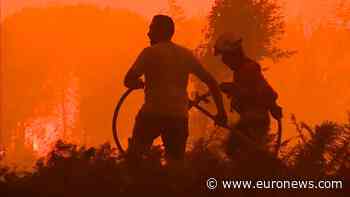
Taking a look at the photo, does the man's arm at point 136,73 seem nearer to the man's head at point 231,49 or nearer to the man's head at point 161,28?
the man's head at point 161,28

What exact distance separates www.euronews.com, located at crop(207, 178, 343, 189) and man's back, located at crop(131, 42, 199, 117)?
3070mm

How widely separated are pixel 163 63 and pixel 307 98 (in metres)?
73.2

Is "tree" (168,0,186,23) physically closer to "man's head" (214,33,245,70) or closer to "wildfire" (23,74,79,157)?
"wildfire" (23,74,79,157)

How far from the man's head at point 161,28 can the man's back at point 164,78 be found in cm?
11

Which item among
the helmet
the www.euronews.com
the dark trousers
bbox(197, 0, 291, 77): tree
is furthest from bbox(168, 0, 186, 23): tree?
the www.euronews.com

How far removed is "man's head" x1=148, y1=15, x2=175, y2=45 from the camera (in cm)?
718

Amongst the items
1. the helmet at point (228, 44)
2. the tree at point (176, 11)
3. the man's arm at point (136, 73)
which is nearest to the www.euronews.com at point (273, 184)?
the man's arm at point (136, 73)

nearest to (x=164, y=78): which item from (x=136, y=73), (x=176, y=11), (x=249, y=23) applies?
(x=136, y=73)

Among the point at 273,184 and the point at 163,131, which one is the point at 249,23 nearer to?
the point at 163,131

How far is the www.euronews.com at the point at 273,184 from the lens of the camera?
12.6 ft

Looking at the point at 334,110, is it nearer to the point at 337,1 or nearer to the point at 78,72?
the point at 337,1

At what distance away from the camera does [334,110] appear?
8444cm

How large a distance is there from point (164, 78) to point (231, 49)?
0.81 m

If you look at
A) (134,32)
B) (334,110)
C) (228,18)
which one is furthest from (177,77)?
(134,32)
